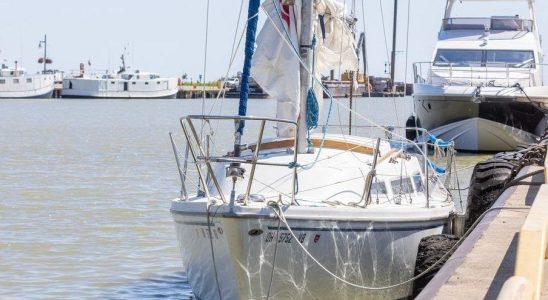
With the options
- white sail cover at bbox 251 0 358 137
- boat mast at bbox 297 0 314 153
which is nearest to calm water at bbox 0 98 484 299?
white sail cover at bbox 251 0 358 137

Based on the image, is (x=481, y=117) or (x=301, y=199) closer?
(x=301, y=199)

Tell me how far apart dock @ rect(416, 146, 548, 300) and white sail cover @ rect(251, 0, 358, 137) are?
3.49 meters

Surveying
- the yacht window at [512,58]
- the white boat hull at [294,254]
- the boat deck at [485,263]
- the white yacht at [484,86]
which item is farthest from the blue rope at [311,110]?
the yacht window at [512,58]

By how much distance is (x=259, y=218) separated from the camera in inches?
494

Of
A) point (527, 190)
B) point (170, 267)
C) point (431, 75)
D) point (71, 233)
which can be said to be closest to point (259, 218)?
point (527, 190)

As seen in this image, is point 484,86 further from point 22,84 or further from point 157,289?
point 22,84

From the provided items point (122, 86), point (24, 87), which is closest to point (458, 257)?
point (24, 87)

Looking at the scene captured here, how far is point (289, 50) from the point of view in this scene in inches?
607

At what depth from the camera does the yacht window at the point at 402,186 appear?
14.7 m

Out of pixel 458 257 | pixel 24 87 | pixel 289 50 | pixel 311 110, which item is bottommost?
pixel 24 87

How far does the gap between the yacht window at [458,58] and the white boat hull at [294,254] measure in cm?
2319

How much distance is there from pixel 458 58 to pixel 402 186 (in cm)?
2252

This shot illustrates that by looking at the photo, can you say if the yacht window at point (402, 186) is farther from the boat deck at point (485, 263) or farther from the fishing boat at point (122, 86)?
the fishing boat at point (122, 86)

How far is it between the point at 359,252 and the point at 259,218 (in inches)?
48.3
